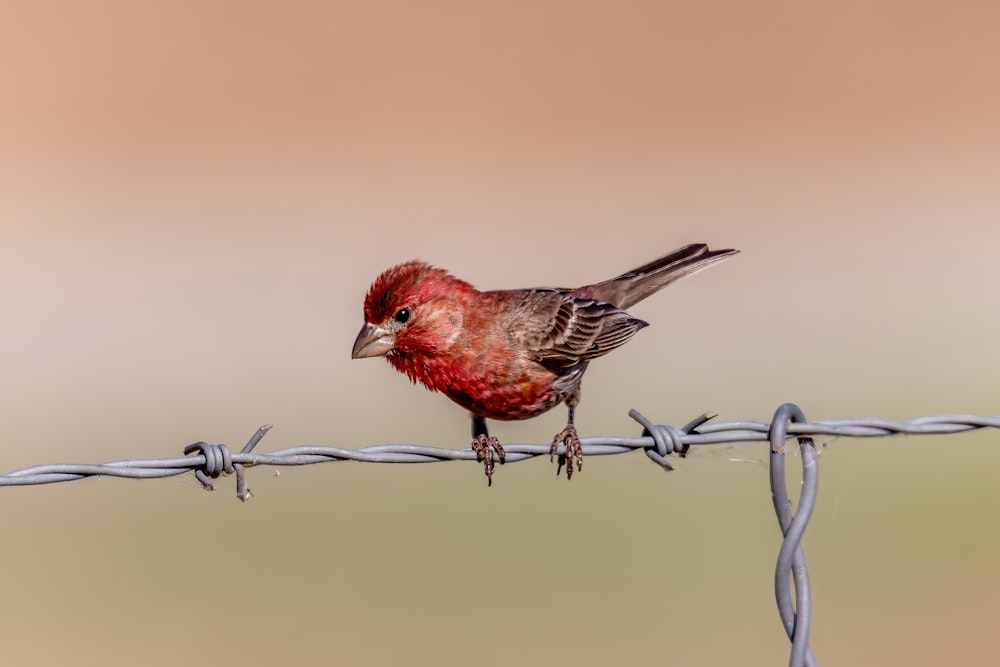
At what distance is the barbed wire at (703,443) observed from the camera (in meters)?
3.45

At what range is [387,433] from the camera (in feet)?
36.0

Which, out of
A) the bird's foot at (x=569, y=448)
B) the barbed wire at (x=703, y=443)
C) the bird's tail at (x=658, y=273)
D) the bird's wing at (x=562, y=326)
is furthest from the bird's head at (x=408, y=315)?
the bird's tail at (x=658, y=273)

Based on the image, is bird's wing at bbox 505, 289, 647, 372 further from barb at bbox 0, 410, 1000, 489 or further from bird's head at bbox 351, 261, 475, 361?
barb at bbox 0, 410, 1000, 489

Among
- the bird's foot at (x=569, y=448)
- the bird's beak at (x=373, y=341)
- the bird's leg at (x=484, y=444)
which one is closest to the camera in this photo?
the bird's leg at (x=484, y=444)

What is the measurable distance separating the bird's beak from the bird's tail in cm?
168

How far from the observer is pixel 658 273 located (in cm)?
682

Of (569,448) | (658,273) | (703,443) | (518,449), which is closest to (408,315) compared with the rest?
(569,448)

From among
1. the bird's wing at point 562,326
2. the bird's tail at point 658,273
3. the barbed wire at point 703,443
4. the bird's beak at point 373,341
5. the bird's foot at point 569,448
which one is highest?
the bird's tail at point 658,273

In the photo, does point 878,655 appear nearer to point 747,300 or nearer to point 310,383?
point 310,383

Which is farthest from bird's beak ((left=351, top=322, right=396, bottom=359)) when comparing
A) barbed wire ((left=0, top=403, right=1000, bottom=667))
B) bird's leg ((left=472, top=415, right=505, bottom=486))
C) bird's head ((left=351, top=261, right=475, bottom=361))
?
barbed wire ((left=0, top=403, right=1000, bottom=667))

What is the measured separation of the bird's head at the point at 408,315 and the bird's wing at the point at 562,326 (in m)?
0.41

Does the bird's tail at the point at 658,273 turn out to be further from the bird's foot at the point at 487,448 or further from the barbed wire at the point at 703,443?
the barbed wire at the point at 703,443

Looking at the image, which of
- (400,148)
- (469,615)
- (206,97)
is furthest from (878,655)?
(206,97)

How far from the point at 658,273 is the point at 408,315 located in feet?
6.36
